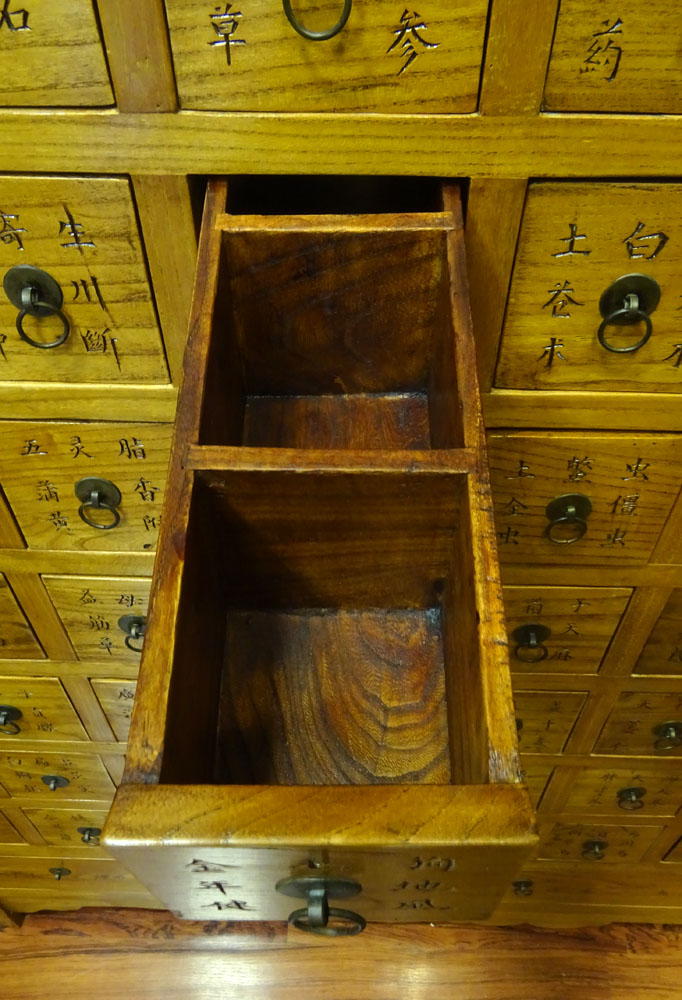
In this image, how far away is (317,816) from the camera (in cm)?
37

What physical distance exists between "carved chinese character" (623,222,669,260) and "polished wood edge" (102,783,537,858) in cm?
44

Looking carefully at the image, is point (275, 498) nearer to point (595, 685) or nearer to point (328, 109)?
point (328, 109)

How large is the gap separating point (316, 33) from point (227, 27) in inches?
2.4

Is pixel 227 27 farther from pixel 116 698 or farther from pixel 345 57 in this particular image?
pixel 116 698

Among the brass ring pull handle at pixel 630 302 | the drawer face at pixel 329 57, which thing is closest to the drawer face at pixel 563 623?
the brass ring pull handle at pixel 630 302

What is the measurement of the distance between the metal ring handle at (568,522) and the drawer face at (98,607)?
0.48 m

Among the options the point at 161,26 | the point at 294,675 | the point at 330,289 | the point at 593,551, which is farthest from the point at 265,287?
the point at 593,551

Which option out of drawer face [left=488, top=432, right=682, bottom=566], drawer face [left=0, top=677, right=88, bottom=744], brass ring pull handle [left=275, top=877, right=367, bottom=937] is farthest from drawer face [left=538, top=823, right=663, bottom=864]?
brass ring pull handle [left=275, top=877, right=367, bottom=937]

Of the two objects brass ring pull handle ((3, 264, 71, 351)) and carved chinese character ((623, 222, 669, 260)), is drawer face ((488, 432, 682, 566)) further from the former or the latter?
brass ring pull handle ((3, 264, 71, 351))

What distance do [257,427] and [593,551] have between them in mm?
439

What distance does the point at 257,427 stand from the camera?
0.68 m

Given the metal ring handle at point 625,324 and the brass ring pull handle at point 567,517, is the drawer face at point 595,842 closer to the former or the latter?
the brass ring pull handle at point 567,517

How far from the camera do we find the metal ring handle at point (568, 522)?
2.77 ft

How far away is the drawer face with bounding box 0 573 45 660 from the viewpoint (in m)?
1.01
